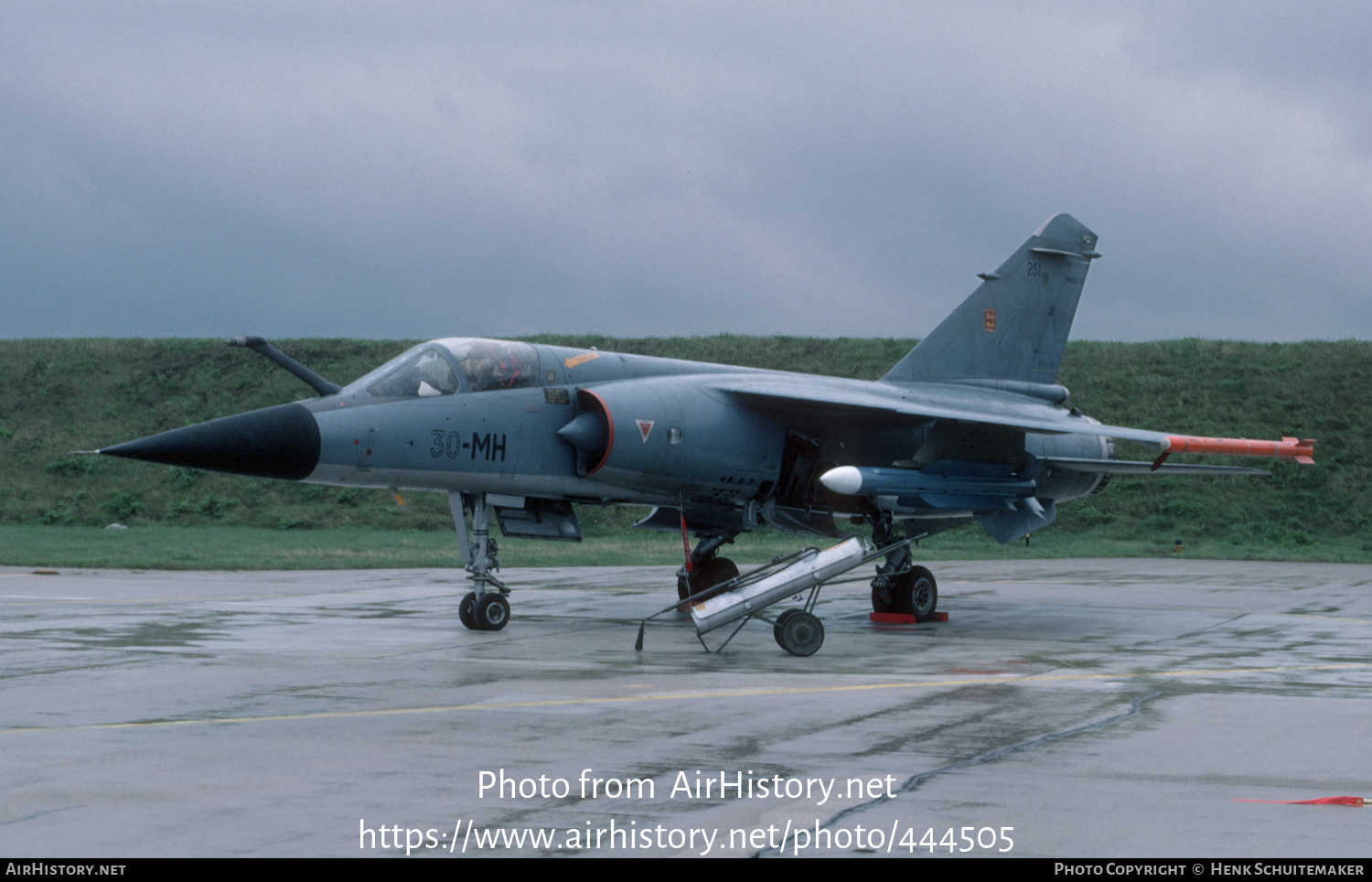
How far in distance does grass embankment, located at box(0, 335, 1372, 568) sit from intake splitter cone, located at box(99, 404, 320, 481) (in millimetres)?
11778

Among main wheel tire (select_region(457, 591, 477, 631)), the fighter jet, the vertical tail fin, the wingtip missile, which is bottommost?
main wheel tire (select_region(457, 591, 477, 631))

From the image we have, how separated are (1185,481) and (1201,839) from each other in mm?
33064

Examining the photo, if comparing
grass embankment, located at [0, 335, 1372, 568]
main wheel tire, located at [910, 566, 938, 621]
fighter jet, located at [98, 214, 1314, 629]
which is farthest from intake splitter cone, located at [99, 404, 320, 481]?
grass embankment, located at [0, 335, 1372, 568]

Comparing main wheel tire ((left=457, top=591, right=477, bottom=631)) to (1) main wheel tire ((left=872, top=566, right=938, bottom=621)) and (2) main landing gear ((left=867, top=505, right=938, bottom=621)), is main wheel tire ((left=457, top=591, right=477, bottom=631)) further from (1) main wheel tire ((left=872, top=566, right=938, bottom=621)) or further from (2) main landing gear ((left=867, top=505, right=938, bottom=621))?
(1) main wheel tire ((left=872, top=566, right=938, bottom=621))

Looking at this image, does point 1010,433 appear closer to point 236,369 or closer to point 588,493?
point 588,493

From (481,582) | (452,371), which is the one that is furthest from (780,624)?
(452,371)

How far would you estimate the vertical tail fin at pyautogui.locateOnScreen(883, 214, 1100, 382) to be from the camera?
17391mm

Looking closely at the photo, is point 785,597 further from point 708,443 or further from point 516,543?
point 516,543

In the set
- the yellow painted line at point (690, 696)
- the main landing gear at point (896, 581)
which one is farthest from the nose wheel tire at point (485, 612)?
the yellow painted line at point (690, 696)

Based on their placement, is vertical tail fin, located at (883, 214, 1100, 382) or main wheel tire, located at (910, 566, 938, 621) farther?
vertical tail fin, located at (883, 214, 1100, 382)

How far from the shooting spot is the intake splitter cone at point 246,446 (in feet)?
38.1

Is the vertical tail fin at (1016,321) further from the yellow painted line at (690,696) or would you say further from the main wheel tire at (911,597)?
the yellow painted line at (690,696)

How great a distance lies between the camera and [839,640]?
12914 mm

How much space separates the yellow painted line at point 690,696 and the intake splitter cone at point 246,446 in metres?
4.61
